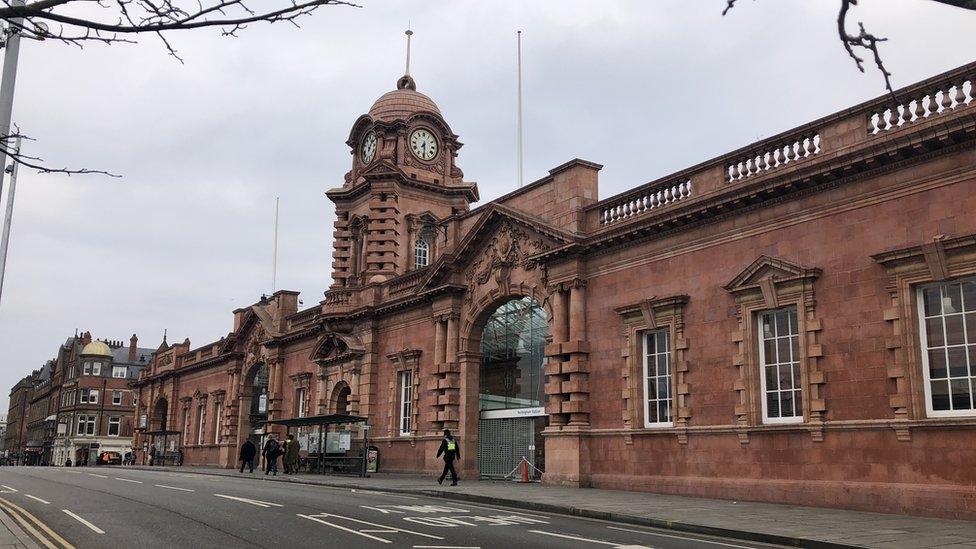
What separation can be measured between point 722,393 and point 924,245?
19.4 feet

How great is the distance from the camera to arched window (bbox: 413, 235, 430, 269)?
43.4m

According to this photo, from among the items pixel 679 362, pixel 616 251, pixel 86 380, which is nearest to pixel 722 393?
pixel 679 362

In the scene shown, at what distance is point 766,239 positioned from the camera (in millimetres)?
19625

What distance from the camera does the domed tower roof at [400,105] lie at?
44.2 meters

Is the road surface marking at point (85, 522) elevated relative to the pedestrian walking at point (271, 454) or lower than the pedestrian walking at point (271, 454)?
lower

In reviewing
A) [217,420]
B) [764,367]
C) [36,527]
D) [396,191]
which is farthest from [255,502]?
[217,420]

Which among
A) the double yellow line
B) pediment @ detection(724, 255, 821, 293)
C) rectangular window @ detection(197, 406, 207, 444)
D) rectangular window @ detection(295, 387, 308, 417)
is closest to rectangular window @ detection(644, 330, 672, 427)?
pediment @ detection(724, 255, 821, 293)

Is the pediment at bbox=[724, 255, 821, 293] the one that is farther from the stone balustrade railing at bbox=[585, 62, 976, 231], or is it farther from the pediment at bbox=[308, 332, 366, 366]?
the pediment at bbox=[308, 332, 366, 366]

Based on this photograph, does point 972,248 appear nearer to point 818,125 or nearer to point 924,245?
point 924,245

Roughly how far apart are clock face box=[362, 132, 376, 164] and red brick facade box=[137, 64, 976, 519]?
1206cm

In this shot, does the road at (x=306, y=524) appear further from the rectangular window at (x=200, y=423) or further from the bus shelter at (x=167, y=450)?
the bus shelter at (x=167, y=450)

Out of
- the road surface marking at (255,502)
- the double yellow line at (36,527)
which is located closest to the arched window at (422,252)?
the road surface marking at (255,502)

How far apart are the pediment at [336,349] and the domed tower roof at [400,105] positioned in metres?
12.4

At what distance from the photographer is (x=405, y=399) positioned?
33906mm
